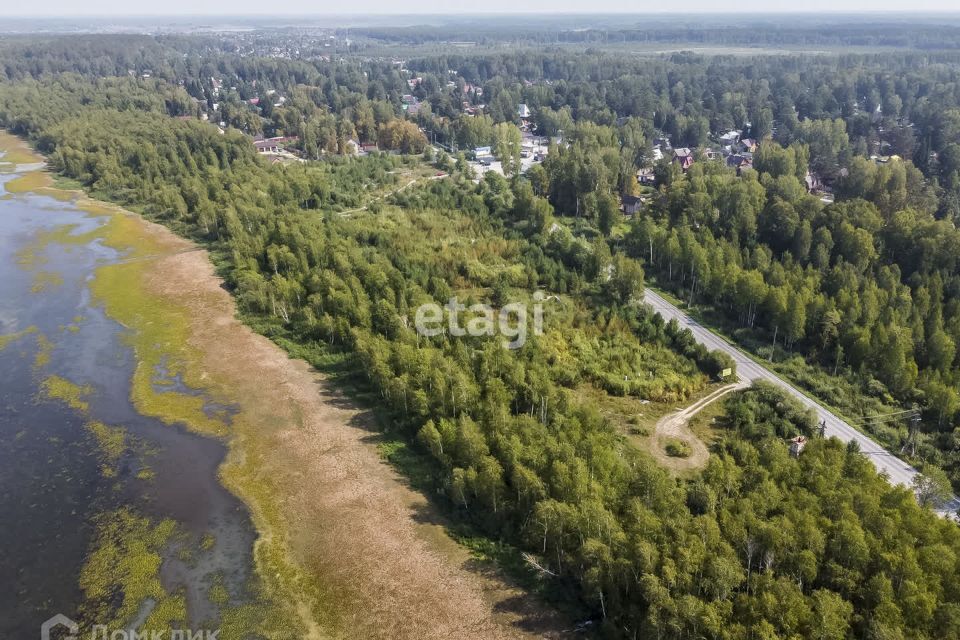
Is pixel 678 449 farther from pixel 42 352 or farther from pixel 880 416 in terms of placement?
pixel 42 352

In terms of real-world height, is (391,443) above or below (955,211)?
below

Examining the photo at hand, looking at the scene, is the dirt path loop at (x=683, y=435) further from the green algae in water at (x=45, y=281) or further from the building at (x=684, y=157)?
the building at (x=684, y=157)

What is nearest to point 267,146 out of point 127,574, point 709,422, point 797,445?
point 127,574

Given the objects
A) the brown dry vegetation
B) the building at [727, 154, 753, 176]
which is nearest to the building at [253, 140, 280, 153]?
the brown dry vegetation

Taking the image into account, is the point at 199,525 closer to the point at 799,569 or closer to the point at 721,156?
the point at 799,569

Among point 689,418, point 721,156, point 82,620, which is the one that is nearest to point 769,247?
point 689,418

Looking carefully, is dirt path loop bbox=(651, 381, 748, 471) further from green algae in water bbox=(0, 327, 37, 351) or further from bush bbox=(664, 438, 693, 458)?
green algae in water bbox=(0, 327, 37, 351)

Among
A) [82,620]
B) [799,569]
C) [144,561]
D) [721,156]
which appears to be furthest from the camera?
[721,156]
